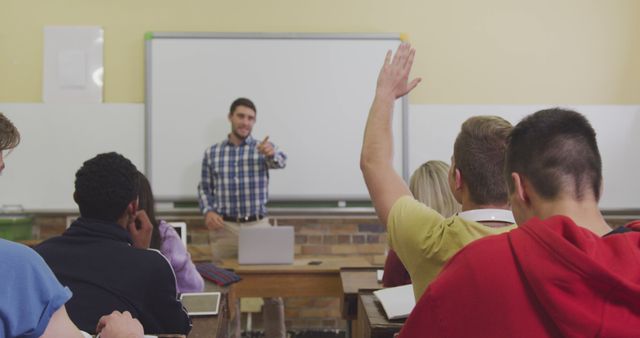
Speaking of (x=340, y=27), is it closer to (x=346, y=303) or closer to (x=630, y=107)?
(x=630, y=107)

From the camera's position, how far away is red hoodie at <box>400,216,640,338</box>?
75 centimetres

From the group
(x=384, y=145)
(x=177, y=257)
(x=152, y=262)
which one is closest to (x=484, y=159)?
(x=384, y=145)

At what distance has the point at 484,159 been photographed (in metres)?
1.33

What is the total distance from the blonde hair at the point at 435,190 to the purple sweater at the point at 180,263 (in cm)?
97

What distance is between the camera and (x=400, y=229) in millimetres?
1290

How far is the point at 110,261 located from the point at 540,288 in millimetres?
1120

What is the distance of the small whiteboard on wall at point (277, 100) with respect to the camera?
443 cm

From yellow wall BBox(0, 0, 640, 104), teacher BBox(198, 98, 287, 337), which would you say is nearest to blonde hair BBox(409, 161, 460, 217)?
teacher BBox(198, 98, 287, 337)

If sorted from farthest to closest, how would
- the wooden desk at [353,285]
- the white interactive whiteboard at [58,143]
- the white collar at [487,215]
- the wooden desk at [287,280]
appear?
the white interactive whiteboard at [58,143]
the wooden desk at [287,280]
the wooden desk at [353,285]
the white collar at [487,215]

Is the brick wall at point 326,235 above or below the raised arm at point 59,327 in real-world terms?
below

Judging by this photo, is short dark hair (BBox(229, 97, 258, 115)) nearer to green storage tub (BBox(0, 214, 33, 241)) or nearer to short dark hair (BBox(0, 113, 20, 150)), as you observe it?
green storage tub (BBox(0, 214, 33, 241))

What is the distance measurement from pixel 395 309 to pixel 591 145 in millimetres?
989

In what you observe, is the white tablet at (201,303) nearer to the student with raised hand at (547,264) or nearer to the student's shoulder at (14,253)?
the student's shoulder at (14,253)

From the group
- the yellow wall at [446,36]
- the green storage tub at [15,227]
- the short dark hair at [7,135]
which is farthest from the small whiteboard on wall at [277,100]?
the short dark hair at [7,135]
